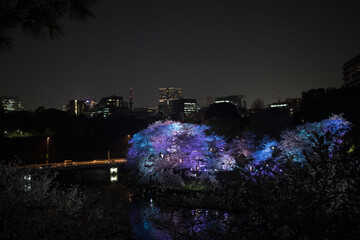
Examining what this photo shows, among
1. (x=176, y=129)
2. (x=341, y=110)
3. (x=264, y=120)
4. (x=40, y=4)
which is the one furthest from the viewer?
(x=264, y=120)

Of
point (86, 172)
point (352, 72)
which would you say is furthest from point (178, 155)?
point (352, 72)

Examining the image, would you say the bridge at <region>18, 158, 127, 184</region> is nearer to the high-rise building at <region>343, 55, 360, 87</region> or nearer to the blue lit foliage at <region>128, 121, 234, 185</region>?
the blue lit foliage at <region>128, 121, 234, 185</region>

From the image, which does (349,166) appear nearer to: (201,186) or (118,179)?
(201,186)

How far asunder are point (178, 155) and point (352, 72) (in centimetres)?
7574

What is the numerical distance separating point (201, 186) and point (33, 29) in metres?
25.7

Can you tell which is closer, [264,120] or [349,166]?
[349,166]

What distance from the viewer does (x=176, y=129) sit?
102 ft

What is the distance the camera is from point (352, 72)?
87.8 meters

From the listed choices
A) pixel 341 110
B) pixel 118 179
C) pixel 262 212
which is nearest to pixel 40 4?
pixel 262 212

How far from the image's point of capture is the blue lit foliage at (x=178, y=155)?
1142 inches

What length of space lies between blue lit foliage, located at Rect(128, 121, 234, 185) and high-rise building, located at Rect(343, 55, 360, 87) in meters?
68.2

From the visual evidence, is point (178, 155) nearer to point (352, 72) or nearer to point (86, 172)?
point (86, 172)

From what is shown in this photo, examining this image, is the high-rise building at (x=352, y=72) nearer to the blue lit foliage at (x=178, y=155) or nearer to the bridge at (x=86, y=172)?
the blue lit foliage at (x=178, y=155)

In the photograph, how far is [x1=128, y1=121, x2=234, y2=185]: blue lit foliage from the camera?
1142 inches
